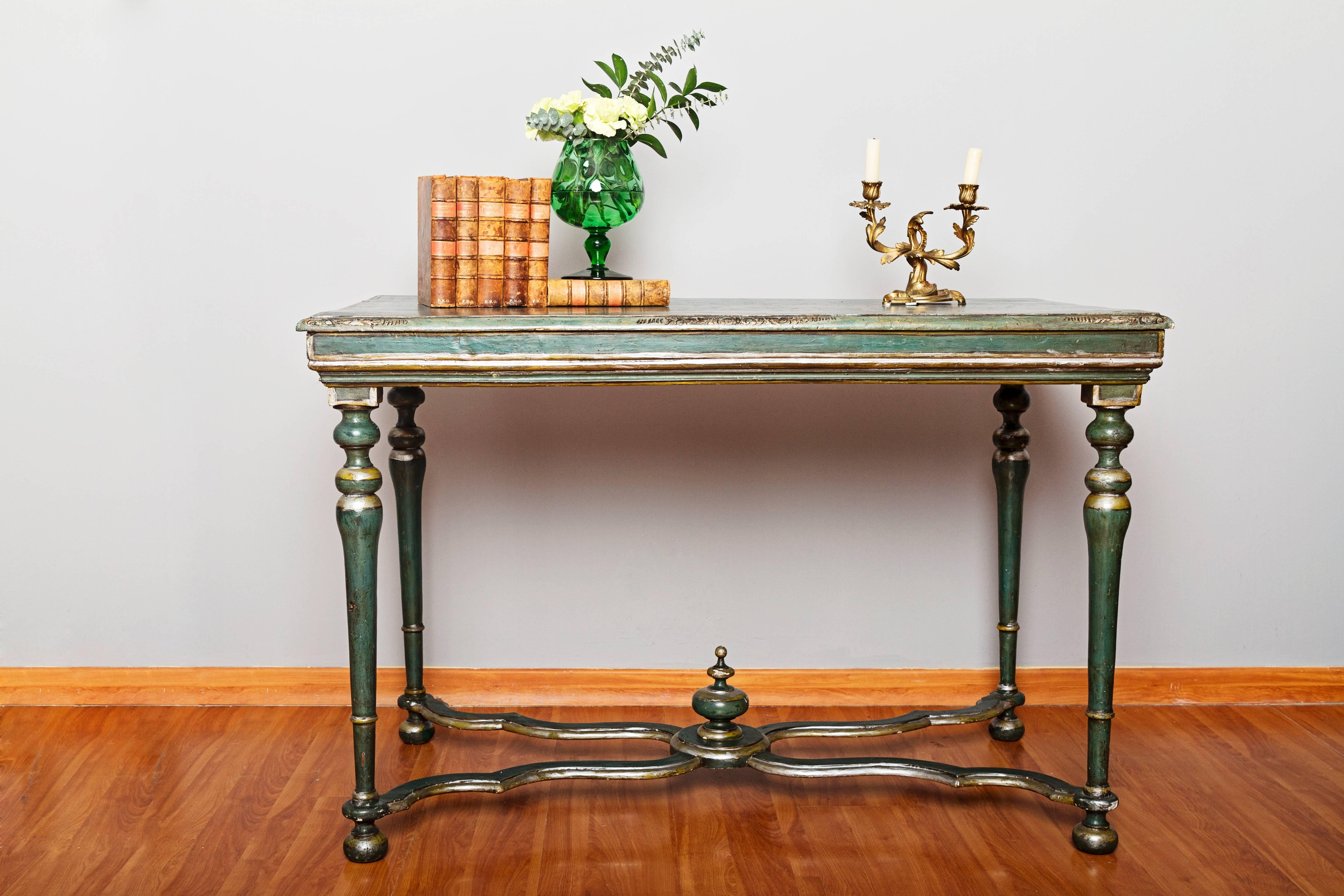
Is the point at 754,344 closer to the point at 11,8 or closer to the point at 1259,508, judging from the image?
the point at 1259,508

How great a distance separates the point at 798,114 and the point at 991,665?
4.22 feet

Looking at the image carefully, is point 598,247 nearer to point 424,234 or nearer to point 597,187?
point 597,187

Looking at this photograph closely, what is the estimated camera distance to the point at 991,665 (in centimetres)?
266

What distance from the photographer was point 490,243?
2021mm

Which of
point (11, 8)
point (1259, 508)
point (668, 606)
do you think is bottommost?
point (668, 606)

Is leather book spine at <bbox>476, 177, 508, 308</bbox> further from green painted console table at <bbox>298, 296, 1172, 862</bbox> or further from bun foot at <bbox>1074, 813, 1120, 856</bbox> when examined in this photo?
bun foot at <bbox>1074, 813, 1120, 856</bbox>

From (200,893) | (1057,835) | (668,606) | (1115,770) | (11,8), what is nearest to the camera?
(200,893)

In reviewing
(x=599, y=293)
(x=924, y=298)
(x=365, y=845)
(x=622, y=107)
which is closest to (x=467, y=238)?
(x=599, y=293)

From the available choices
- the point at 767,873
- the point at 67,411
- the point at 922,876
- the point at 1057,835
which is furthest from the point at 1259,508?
the point at 67,411

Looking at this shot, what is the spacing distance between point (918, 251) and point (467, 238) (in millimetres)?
831

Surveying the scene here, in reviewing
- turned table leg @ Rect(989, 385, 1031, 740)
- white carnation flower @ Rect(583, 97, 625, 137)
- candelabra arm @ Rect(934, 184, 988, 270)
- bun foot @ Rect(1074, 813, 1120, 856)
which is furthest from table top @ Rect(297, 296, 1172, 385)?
bun foot @ Rect(1074, 813, 1120, 856)

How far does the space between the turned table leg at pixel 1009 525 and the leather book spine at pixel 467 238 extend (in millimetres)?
1082

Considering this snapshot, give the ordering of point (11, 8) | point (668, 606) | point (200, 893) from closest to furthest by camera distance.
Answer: point (200, 893)
point (11, 8)
point (668, 606)

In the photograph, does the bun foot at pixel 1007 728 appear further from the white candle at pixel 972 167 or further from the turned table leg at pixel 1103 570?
the white candle at pixel 972 167
